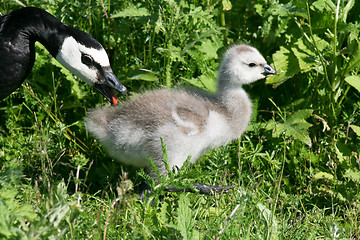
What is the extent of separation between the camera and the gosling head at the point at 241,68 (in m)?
4.04

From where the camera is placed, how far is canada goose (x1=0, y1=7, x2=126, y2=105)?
3438 mm

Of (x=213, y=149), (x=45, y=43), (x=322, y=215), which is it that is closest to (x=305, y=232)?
(x=322, y=215)

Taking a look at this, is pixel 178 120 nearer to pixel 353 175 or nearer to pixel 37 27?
pixel 37 27

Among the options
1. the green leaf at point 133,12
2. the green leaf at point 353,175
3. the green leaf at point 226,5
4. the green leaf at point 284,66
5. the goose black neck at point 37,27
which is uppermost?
the goose black neck at point 37,27

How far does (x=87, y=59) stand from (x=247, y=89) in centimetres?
185

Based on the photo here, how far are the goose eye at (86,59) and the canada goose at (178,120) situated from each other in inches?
19.1

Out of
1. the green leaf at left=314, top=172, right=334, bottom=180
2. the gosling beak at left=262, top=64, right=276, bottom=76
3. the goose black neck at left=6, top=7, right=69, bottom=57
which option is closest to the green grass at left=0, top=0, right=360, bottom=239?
the green leaf at left=314, top=172, right=334, bottom=180

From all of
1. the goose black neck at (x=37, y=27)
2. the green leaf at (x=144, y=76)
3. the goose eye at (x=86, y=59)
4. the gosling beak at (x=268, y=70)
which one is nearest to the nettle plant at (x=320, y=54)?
the gosling beak at (x=268, y=70)

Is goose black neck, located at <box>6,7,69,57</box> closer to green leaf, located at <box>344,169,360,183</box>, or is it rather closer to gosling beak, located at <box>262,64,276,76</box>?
gosling beak, located at <box>262,64,276,76</box>

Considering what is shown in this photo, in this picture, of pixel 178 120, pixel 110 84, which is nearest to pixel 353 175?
pixel 178 120

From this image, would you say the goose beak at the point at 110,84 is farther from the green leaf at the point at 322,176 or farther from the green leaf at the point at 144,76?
the green leaf at the point at 322,176

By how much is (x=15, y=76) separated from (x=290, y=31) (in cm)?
228

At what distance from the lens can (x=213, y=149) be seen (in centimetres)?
411

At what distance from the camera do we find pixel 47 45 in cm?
356
